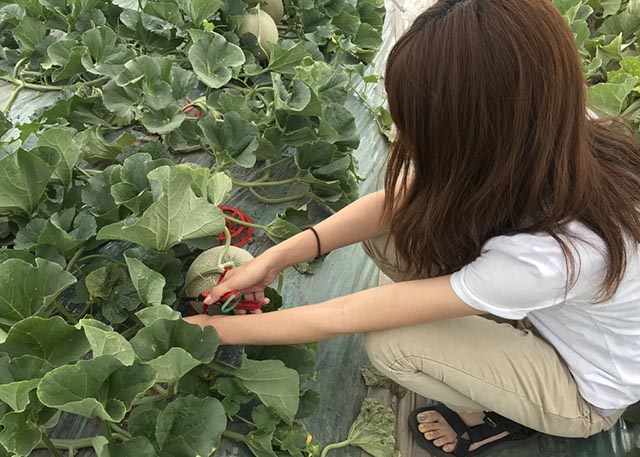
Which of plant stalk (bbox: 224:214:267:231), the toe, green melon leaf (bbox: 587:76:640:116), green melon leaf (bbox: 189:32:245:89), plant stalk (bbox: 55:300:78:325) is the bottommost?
the toe

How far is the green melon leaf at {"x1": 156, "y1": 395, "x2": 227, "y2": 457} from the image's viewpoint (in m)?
0.97

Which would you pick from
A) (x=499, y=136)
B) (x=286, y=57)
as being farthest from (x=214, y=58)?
(x=499, y=136)

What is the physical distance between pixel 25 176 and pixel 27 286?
0.28 metres

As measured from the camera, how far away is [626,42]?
2.18 m

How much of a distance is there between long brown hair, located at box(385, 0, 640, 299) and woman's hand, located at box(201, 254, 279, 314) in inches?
12.8

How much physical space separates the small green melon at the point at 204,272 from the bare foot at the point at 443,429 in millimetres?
499

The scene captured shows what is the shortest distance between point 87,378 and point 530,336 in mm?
772

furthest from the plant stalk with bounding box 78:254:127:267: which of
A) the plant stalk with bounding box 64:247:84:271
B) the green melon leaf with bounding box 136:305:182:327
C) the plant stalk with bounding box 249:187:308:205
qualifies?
the plant stalk with bounding box 249:187:308:205

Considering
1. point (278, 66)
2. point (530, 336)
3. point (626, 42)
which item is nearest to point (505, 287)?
point (530, 336)

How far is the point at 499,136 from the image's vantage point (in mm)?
844

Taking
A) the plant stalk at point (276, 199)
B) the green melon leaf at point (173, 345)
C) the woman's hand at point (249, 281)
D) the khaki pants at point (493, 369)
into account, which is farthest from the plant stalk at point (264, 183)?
the green melon leaf at point (173, 345)

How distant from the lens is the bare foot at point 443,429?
48.9 inches

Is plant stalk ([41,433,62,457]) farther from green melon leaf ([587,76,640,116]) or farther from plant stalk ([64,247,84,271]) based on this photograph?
green melon leaf ([587,76,640,116])

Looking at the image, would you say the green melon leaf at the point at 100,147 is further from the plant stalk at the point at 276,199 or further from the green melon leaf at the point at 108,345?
the green melon leaf at the point at 108,345
